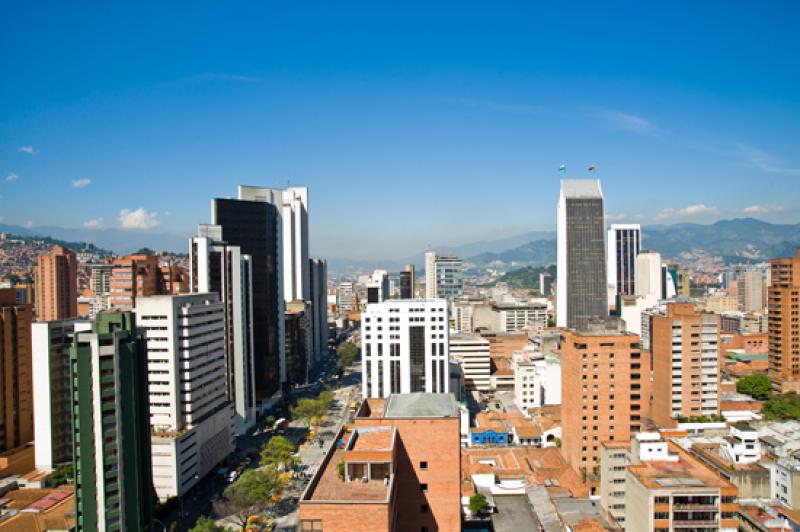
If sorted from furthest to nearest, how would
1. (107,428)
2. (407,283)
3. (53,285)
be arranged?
1. (407,283)
2. (53,285)
3. (107,428)

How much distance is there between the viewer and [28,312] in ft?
110

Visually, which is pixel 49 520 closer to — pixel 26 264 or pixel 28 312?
pixel 28 312

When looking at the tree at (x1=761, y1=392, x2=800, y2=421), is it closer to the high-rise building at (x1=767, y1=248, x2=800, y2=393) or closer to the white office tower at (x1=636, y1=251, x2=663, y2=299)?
the high-rise building at (x1=767, y1=248, x2=800, y2=393)

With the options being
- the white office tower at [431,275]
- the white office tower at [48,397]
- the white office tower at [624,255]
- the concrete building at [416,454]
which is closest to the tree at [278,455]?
the white office tower at [48,397]

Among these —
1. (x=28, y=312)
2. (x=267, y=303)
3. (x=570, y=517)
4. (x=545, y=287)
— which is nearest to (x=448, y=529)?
(x=570, y=517)

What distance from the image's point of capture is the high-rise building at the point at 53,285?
63.2m

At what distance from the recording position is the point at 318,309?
76562 mm

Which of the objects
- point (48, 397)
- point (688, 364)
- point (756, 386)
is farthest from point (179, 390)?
point (756, 386)

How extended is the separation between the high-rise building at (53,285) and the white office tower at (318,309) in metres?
27.6

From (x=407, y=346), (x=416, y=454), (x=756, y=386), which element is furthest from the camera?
(x=756, y=386)

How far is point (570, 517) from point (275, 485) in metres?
14.0

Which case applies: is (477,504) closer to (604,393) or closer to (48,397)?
(604,393)

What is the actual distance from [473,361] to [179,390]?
31567 millimetres

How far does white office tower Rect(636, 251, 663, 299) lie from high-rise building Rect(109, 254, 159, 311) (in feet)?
277
